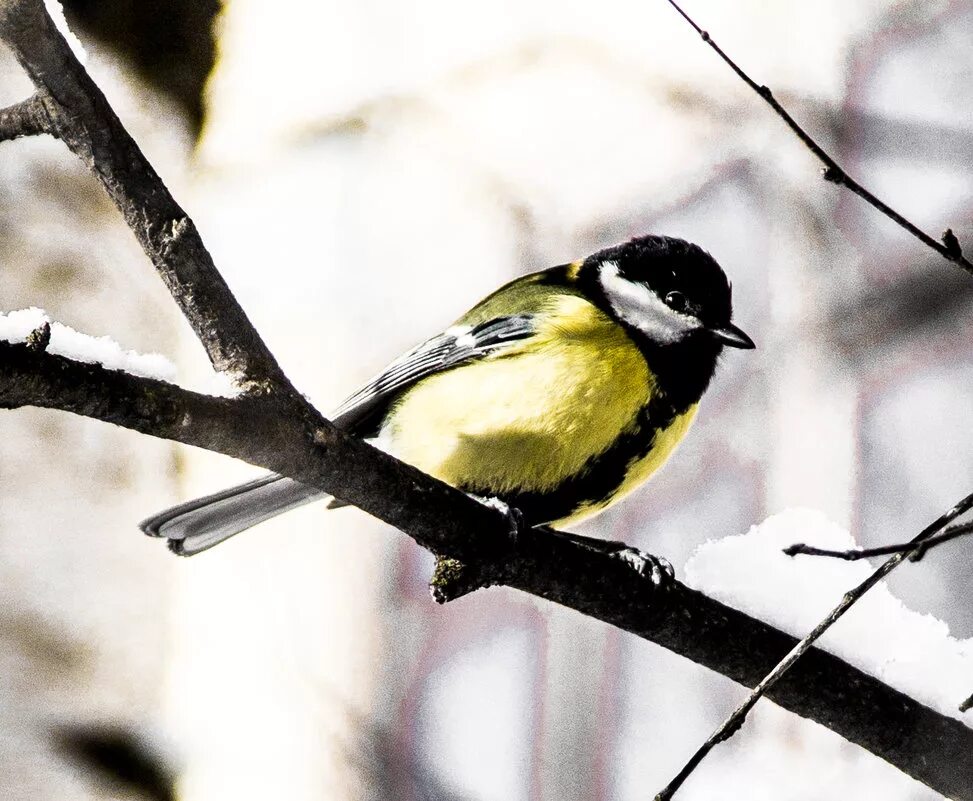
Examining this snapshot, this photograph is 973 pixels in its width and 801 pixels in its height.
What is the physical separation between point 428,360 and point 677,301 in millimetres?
184

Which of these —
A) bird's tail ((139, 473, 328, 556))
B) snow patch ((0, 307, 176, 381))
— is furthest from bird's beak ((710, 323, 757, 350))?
snow patch ((0, 307, 176, 381))

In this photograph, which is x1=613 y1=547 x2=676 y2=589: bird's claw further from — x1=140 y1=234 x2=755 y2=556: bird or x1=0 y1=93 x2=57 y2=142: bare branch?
x1=0 y1=93 x2=57 y2=142: bare branch

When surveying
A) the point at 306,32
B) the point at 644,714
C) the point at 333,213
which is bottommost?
the point at 644,714

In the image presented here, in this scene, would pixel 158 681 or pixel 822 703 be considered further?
pixel 158 681

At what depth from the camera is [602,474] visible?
0.69 meters

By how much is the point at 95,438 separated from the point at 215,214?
235 mm

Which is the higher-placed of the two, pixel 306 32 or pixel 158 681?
pixel 306 32

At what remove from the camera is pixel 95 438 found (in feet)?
3.08

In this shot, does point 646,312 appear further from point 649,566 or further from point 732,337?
point 649,566

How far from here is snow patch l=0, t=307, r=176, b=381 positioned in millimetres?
377

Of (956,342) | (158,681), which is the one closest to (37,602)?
(158,681)

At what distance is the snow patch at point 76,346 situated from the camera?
0.38 m

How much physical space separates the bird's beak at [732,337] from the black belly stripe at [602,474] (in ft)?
0.19

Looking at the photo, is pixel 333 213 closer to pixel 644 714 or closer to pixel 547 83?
pixel 547 83
